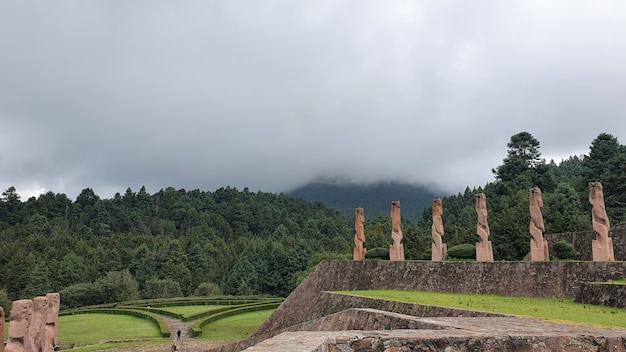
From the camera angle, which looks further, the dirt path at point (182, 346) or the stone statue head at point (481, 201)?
the dirt path at point (182, 346)

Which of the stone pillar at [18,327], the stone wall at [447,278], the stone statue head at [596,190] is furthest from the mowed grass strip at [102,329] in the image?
the stone statue head at [596,190]

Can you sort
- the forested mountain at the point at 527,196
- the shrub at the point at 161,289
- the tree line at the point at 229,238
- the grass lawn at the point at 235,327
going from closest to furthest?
the grass lawn at the point at 235,327
the forested mountain at the point at 527,196
the tree line at the point at 229,238
the shrub at the point at 161,289

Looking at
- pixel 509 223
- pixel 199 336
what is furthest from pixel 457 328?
pixel 509 223

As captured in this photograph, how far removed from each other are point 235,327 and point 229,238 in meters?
72.2

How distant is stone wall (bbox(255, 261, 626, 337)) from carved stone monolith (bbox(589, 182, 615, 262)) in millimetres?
1619

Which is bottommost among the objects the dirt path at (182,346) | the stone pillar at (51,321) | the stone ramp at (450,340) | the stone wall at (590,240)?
the dirt path at (182,346)

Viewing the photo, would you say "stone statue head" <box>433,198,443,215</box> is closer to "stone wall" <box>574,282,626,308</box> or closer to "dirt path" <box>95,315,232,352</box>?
"stone wall" <box>574,282,626,308</box>

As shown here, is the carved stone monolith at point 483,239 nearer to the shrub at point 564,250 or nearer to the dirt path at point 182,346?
the shrub at point 564,250

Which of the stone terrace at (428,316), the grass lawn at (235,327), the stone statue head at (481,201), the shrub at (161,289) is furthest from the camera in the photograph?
the shrub at (161,289)

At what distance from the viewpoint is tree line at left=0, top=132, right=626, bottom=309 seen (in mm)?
32562

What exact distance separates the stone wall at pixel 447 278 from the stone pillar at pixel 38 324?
684 centimetres

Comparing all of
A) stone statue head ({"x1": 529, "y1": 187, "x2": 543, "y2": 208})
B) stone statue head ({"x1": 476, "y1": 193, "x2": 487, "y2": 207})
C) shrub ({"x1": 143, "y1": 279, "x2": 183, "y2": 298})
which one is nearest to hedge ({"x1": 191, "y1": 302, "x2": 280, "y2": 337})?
stone statue head ({"x1": 476, "y1": 193, "x2": 487, "y2": 207})

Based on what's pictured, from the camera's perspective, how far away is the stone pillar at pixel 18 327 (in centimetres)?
950

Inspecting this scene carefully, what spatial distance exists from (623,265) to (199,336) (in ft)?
65.3
